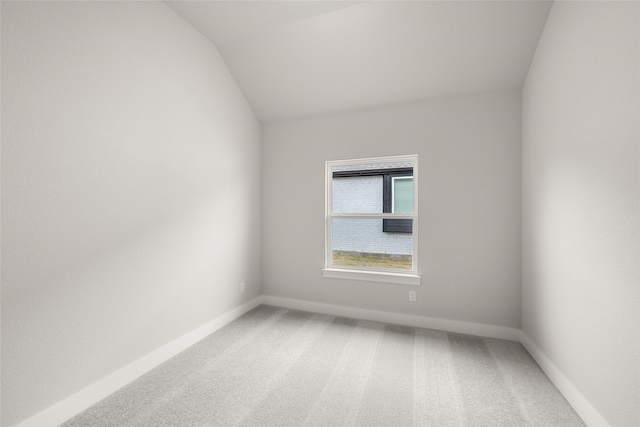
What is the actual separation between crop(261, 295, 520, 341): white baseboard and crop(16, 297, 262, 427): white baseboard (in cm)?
93

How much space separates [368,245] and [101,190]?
2.60m

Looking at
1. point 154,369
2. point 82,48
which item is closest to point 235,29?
point 82,48

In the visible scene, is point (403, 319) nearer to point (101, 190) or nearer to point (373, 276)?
point (373, 276)

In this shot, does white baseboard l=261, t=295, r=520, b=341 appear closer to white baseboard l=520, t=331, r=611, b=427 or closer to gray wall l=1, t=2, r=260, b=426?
white baseboard l=520, t=331, r=611, b=427

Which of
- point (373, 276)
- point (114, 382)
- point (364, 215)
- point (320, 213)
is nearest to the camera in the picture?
point (114, 382)

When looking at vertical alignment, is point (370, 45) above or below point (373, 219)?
above

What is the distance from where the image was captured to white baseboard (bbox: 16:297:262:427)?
1518 mm

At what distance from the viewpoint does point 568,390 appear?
174 centimetres

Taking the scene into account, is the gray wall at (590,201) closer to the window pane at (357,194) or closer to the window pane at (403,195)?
the window pane at (403,195)

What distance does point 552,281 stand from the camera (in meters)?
1.98

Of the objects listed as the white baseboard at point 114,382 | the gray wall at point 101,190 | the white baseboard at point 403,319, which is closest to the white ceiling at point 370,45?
the gray wall at point 101,190

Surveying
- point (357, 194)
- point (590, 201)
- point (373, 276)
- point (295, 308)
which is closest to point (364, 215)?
point (357, 194)

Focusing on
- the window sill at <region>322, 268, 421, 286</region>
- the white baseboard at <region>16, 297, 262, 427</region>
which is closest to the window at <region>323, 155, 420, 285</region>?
the window sill at <region>322, 268, 421, 286</region>

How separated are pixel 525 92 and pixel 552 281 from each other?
1700mm
